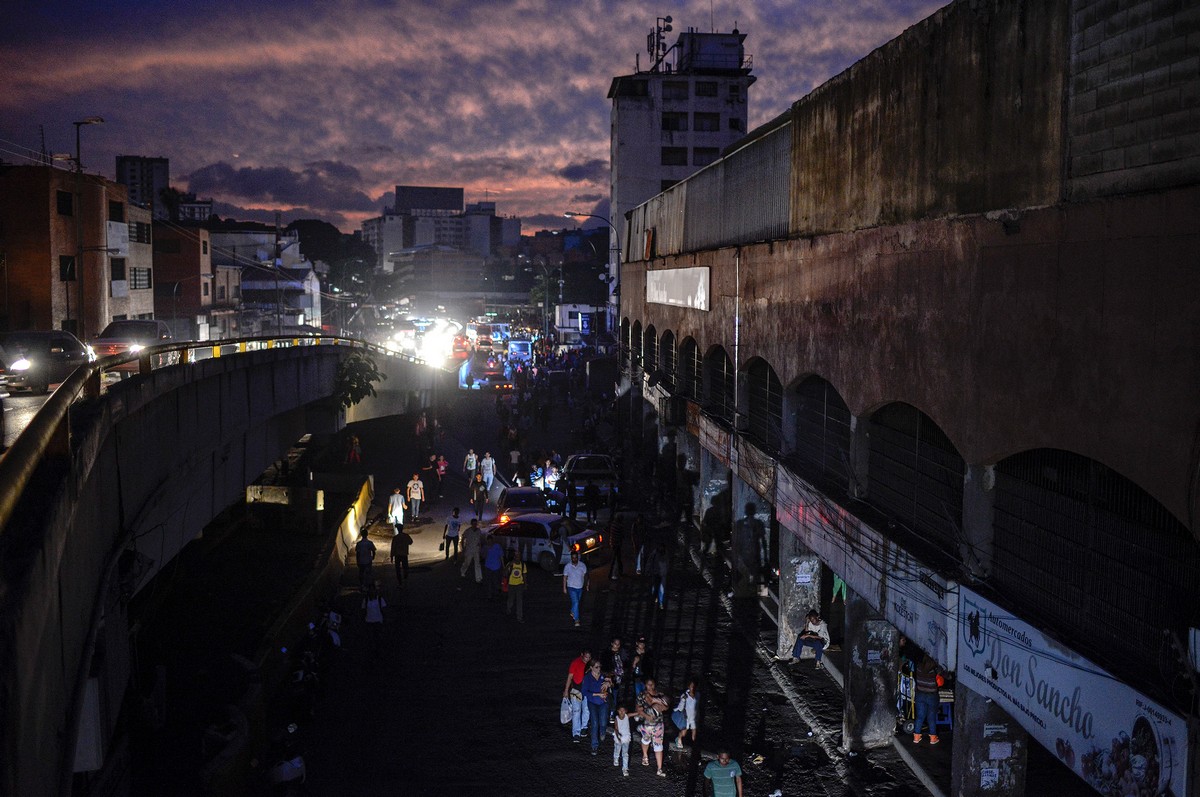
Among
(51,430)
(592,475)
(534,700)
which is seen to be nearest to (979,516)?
(534,700)

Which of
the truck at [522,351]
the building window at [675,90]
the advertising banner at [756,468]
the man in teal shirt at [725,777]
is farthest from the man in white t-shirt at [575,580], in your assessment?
the building window at [675,90]

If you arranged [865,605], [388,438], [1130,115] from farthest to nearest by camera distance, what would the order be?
[388,438]
[865,605]
[1130,115]

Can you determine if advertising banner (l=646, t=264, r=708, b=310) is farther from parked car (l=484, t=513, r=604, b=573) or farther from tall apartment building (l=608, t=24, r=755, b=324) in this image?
tall apartment building (l=608, t=24, r=755, b=324)

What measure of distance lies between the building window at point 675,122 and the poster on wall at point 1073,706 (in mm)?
73661

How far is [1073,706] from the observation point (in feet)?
29.8

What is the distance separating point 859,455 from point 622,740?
5.71m

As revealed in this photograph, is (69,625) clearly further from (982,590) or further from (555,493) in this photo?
(555,493)

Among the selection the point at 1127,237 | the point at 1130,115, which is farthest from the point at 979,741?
the point at 1130,115

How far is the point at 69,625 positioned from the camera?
27.6 feet

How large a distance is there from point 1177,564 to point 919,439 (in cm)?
528

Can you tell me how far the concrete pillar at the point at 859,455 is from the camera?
15.2m

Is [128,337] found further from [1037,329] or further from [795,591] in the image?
[1037,329]

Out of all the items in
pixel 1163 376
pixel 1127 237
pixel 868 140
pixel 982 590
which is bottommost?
pixel 982 590

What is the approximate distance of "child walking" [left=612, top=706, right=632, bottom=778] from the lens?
1348 cm
